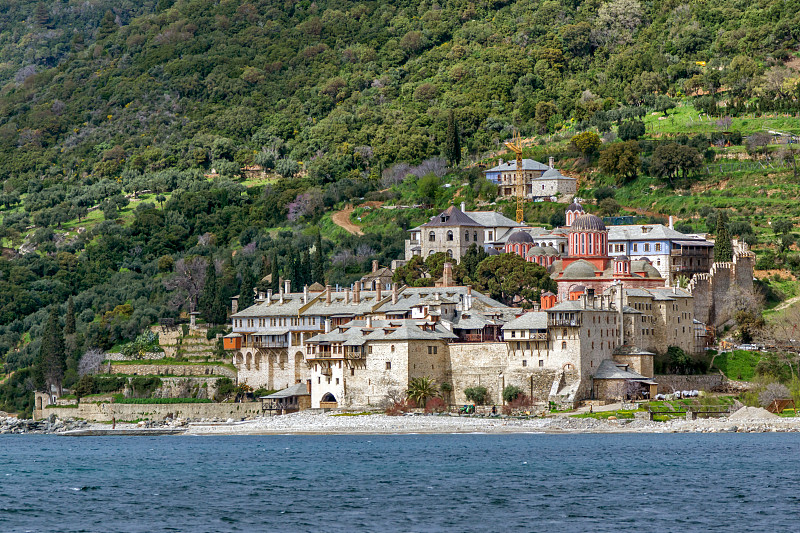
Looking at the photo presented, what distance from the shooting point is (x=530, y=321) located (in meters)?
80.9

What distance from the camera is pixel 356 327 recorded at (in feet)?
283

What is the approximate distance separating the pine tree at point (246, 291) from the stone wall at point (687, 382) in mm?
30023

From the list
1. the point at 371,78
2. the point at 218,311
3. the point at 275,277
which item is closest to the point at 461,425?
the point at 275,277

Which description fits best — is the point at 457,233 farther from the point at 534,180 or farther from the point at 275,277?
the point at 534,180

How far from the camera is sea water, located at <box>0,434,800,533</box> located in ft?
156

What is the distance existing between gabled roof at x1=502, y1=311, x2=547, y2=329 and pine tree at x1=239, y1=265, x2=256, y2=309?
23.8 meters

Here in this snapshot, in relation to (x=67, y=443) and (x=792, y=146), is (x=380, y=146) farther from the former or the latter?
(x=67, y=443)

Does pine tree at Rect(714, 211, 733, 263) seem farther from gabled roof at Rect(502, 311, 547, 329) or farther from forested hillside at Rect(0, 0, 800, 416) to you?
forested hillside at Rect(0, 0, 800, 416)

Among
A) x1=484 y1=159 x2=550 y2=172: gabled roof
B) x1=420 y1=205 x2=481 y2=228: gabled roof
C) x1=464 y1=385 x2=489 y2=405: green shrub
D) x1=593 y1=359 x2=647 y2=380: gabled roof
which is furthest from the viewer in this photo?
x1=484 y1=159 x2=550 y2=172: gabled roof

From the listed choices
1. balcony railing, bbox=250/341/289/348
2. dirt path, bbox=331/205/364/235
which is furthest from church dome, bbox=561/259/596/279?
dirt path, bbox=331/205/364/235

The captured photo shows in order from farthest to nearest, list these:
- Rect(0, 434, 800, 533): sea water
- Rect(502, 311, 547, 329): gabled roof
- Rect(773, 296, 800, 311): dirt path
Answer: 1. Rect(773, 296, 800, 311): dirt path
2. Rect(502, 311, 547, 329): gabled roof
3. Rect(0, 434, 800, 533): sea water

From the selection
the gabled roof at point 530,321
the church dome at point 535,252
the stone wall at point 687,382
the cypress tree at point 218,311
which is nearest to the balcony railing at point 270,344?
the cypress tree at point 218,311

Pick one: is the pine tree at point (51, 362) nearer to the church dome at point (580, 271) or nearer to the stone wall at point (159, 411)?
the stone wall at point (159, 411)

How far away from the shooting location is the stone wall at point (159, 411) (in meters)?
89.8
